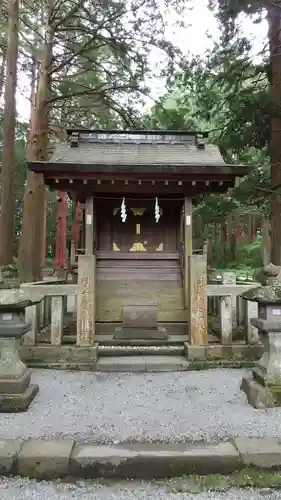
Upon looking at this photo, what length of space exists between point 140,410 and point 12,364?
1.66m

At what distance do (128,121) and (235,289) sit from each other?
8.07m

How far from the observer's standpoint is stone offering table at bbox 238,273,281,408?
173 inches

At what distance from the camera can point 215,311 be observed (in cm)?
898

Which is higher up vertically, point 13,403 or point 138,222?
point 138,222

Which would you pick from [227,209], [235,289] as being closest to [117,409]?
[235,289]

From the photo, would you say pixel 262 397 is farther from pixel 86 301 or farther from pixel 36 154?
pixel 36 154

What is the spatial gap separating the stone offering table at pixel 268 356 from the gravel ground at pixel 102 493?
148 cm

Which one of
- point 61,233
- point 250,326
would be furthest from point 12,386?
point 61,233

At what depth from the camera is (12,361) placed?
14.9 feet

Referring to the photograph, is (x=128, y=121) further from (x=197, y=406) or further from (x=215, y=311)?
(x=197, y=406)

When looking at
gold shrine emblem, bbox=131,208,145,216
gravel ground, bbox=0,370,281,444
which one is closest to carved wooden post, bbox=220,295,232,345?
gravel ground, bbox=0,370,281,444

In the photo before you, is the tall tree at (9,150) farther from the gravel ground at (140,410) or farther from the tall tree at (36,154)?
the gravel ground at (140,410)

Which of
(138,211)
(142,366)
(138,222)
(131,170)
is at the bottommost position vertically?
(142,366)

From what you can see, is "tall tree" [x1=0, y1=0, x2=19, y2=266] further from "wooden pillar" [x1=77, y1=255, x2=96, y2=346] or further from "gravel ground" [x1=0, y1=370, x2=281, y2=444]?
"gravel ground" [x1=0, y1=370, x2=281, y2=444]
